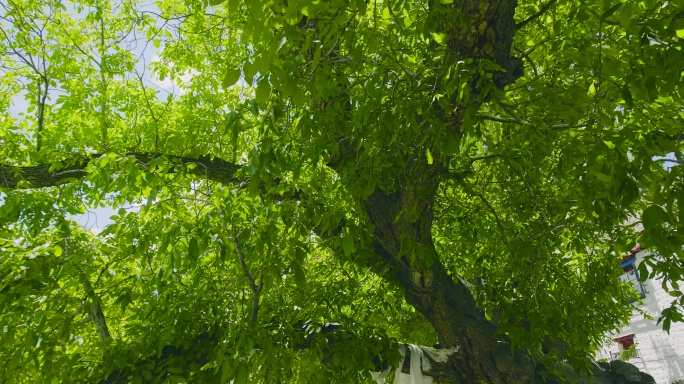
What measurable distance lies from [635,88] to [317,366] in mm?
4052

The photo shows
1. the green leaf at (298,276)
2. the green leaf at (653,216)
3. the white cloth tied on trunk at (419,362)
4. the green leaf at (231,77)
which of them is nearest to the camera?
the green leaf at (231,77)

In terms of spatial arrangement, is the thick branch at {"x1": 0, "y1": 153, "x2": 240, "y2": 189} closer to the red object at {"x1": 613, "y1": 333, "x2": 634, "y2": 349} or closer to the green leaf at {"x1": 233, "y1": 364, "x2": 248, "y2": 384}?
the green leaf at {"x1": 233, "y1": 364, "x2": 248, "y2": 384}

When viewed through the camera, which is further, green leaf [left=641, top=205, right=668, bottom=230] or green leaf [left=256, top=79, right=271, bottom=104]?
green leaf [left=641, top=205, right=668, bottom=230]

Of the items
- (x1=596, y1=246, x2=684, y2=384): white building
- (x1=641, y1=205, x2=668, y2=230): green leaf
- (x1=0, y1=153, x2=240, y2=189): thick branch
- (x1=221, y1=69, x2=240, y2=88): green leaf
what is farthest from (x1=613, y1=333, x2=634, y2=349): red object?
(x1=221, y1=69, x2=240, y2=88): green leaf

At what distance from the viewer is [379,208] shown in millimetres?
5184

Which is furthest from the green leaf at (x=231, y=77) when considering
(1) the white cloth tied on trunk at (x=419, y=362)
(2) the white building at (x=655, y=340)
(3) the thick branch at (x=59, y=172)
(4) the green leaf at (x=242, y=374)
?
(2) the white building at (x=655, y=340)

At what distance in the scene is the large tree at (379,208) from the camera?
3104 millimetres

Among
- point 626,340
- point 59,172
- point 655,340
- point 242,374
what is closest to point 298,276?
point 242,374

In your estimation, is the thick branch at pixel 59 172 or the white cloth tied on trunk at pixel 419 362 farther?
the white cloth tied on trunk at pixel 419 362

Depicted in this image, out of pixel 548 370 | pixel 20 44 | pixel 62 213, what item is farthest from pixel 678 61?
pixel 20 44

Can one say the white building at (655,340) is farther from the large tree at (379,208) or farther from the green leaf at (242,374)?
the green leaf at (242,374)

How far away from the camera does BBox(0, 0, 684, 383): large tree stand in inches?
122

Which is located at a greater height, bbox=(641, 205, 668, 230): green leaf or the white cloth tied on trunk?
the white cloth tied on trunk

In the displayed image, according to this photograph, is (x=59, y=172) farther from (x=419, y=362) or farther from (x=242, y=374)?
(x=419, y=362)
